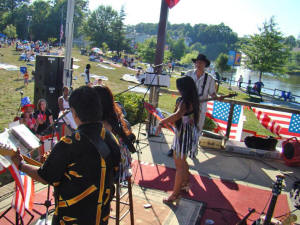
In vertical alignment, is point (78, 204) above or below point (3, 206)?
above

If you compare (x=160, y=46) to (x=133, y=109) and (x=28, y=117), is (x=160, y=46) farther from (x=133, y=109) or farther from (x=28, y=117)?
(x=28, y=117)

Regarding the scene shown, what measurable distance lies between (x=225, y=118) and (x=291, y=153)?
183 centimetres

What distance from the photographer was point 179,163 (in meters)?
4.13

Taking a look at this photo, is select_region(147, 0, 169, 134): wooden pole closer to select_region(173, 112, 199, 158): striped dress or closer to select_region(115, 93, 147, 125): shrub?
select_region(115, 93, 147, 125): shrub

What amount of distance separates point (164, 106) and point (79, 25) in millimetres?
75399

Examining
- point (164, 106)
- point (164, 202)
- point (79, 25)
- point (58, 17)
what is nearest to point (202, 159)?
point (164, 202)

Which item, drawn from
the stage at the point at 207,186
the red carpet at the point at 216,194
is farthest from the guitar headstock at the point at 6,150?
the red carpet at the point at 216,194

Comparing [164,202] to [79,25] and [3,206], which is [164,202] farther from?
[79,25]

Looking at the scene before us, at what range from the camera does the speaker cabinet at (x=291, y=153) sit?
618 cm

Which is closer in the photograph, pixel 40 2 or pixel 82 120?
pixel 82 120

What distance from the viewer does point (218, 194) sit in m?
4.80

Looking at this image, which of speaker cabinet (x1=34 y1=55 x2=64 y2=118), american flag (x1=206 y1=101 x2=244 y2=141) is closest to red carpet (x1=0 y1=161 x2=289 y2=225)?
american flag (x1=206 y1=101 x2=244 y2=141)

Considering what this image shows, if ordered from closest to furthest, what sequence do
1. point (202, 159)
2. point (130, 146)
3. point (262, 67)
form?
point (130, 146)
point (202, 159)
point (262, 67)

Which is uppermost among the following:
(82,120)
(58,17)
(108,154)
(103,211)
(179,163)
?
(58,17)
